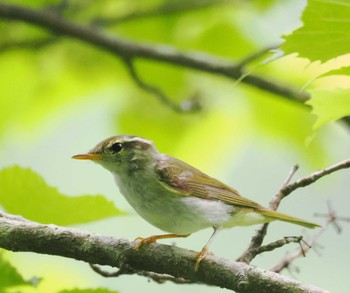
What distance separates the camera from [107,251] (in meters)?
2.39

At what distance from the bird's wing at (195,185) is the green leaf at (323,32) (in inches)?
53.7

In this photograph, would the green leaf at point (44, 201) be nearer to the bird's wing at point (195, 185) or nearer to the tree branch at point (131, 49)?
the bird's wing at point (195, 185)

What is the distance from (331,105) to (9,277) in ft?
3.55

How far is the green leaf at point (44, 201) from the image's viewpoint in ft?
8.07

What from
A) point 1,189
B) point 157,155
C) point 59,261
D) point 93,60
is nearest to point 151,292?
point 93,60

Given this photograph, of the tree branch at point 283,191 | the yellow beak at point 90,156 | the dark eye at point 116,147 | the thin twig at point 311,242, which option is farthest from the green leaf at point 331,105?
the dark eye at point 116,147

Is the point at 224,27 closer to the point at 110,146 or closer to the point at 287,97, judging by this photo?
the point at 287,97

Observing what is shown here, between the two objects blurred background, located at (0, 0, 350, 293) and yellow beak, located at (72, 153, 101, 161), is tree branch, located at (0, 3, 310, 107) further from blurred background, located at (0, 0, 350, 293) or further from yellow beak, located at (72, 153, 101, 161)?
yellow beak, located at (72, 153, 101, 161)

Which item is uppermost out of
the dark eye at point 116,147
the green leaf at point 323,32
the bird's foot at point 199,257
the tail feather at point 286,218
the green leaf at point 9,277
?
the dark eye at point 116,147

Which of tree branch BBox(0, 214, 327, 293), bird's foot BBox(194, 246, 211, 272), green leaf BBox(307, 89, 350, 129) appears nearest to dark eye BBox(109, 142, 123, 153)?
tree branch BBox(0, 214, 327, 293)

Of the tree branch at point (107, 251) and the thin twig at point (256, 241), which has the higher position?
the thin twig at point (256, 241)

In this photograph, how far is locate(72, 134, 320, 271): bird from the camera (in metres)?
3.07

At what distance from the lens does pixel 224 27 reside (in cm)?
523

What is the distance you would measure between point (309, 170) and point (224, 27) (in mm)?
1194
